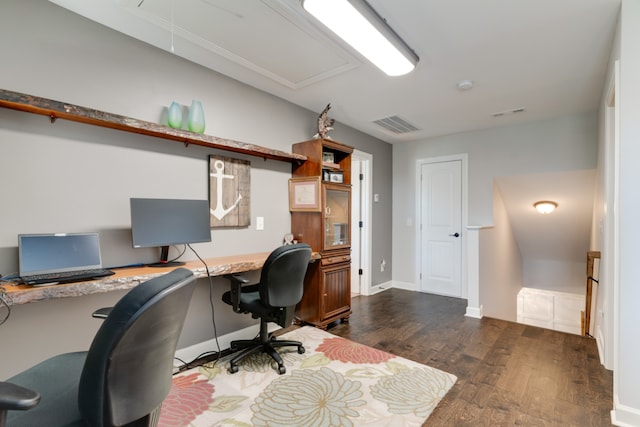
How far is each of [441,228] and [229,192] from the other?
3375 millimetres

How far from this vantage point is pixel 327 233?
10.8ft

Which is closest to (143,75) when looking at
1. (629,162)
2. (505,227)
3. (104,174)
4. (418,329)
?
(104,174)

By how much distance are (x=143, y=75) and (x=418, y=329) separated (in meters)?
3.41

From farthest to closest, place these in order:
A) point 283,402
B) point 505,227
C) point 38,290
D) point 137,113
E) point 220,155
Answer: point 505,227, point 220,155, point 137,113, point 283,402, point 38,290

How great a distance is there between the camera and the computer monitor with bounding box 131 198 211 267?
6.88 ft

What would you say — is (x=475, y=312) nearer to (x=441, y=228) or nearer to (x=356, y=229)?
(x=441, y=228)

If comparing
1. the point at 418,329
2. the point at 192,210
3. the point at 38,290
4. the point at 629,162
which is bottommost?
the point at 418,329

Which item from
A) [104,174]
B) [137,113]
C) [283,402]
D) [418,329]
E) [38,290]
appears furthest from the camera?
[418,329]

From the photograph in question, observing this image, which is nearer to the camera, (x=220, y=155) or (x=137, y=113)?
(x=137, y=113)

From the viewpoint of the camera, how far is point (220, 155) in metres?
2.75

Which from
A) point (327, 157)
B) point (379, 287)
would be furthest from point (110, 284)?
point (379, 287)

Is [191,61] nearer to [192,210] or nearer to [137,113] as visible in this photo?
[137,113]

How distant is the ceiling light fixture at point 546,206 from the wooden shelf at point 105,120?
4113 mm

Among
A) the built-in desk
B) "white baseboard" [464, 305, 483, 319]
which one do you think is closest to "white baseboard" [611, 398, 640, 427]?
"white baseboard" [464, 305, 483, 319]
